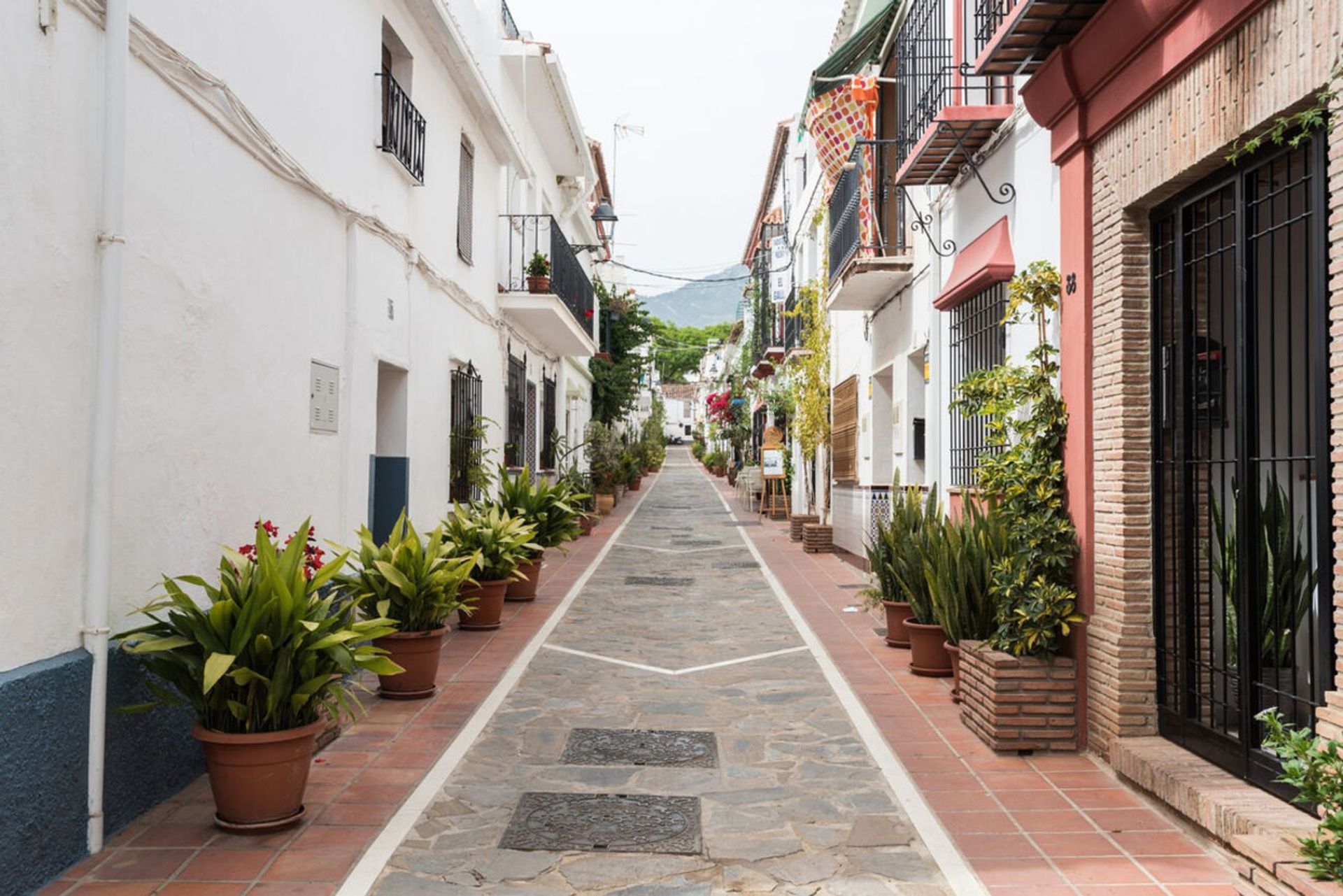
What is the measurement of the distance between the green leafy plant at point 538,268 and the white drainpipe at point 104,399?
10.4 m

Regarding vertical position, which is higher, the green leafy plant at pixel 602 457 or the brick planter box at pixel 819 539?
the green leafy plant at pixel 602 457

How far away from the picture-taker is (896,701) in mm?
7430

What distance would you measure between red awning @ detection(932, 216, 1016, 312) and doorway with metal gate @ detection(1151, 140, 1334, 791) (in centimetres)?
192

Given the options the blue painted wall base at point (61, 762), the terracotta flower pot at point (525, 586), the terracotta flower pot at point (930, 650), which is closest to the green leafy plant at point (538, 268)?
the terracotta flower pot at point (525, 586)

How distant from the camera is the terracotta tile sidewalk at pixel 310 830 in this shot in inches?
167

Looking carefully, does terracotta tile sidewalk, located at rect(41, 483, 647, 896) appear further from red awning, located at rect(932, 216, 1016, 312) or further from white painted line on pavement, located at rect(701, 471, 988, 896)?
red awning, located at rect(932, 216, 1016, 312)

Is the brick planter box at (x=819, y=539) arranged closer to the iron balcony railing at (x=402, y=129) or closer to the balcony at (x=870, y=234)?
the balcony at (x=870, y=234)

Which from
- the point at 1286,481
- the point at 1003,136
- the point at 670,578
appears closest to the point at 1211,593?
the point at 1286,481

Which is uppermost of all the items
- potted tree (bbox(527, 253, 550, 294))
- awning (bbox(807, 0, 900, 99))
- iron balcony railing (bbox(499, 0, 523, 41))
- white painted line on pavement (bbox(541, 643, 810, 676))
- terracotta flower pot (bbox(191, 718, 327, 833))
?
iron balcony railing (bbox(499, 0, 523, 41))

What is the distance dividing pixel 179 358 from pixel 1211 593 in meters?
5.10

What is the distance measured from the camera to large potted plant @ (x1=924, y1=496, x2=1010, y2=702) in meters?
6.84

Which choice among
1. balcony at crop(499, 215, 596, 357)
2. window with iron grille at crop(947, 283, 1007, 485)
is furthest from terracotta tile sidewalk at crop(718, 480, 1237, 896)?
balcony at crop(499, 215, 596, 357)

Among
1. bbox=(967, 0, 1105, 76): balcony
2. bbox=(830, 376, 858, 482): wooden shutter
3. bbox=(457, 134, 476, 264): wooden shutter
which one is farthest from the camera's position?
bbox=(830, 376, 858, 482): wooden shutter

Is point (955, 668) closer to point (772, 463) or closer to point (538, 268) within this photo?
point (538, 268)
